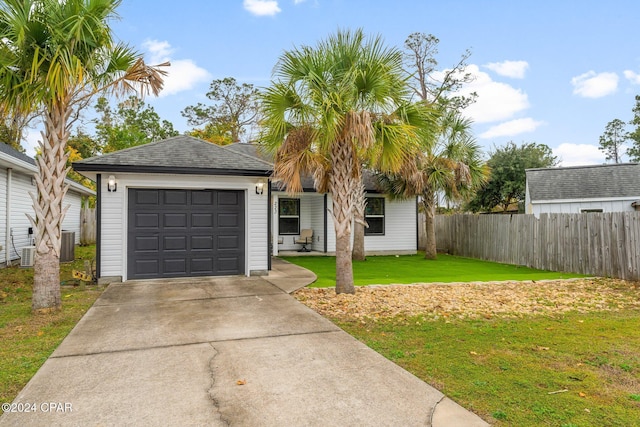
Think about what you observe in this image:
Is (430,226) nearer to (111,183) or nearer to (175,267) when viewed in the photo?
(175,267)

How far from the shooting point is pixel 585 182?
18.2 m

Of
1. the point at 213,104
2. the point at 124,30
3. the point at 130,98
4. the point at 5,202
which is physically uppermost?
the point at 213,104

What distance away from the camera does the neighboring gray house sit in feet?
55.6

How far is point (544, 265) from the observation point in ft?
37.9

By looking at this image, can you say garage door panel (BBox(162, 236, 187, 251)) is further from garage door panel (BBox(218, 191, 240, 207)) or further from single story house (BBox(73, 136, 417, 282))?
garage door panel (BBox(218, 191, 240, 207))

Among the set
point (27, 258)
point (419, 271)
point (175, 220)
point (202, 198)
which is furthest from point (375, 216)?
point (27, 258)

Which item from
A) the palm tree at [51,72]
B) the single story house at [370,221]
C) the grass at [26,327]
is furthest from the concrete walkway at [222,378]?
the single story house at [370,221]

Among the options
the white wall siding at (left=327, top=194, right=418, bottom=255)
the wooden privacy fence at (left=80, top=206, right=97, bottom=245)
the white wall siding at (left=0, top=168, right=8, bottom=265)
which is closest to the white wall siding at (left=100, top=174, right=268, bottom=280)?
the white wall siding at (left=0, top=168, right=8, bottom=265)

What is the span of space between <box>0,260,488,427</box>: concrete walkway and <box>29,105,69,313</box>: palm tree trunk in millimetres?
928

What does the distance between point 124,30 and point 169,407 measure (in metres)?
5.83

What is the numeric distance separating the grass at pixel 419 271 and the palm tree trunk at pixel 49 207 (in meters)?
4.76

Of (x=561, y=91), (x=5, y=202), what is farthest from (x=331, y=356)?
(x=561, y=91)

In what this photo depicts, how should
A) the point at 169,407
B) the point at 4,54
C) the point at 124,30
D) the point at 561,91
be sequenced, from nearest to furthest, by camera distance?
the point at 169,407 < the point at 4,54 < the point at 124,30 < the point at 561,91

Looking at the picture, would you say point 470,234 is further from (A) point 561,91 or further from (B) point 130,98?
(B) point 130,98
